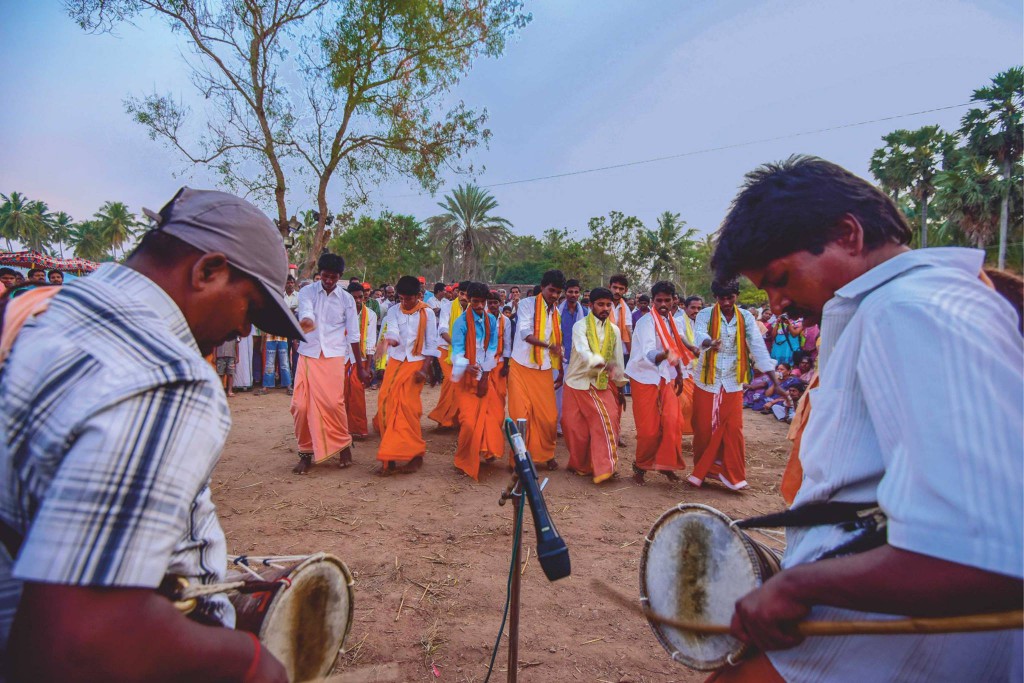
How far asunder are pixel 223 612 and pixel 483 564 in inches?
Answer: 114

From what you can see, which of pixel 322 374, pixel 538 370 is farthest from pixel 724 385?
pixel 322 374

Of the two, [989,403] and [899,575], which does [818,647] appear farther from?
[989,403]

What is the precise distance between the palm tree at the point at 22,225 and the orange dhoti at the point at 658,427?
69.7 meters

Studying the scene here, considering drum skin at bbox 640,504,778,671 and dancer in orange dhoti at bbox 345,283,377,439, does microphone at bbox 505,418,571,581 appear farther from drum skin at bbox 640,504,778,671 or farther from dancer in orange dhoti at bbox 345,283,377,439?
dancer in orange dhoti at bbox 345,283,377,439

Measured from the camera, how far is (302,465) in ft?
20.1

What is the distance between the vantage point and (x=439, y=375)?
14.1 metres

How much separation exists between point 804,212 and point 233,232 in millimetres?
1334

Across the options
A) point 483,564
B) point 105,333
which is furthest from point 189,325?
point 483,564

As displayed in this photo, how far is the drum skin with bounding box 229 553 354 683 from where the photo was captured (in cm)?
149

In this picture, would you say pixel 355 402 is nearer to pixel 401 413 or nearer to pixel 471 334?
pixel 401 413

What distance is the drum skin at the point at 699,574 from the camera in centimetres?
160

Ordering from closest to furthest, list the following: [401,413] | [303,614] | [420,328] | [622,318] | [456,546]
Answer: [303,614] → [456,546] → [401,413] → [420,328] → [622,318]

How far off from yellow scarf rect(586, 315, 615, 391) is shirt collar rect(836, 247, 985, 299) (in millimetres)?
5099

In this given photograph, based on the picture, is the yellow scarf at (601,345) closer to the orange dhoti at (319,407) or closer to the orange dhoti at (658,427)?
the orange dhoti at (658,427)
